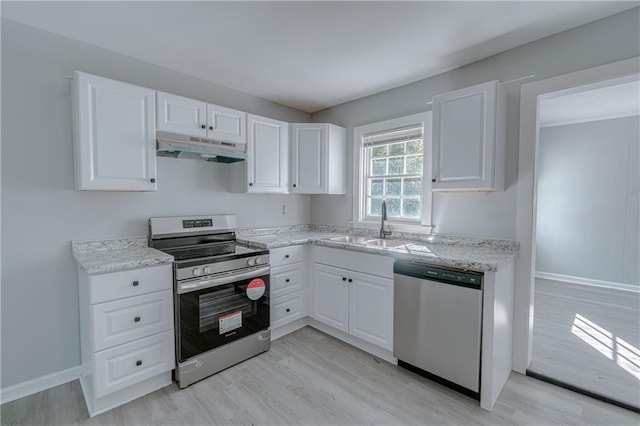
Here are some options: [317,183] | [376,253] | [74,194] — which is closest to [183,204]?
[74,194]

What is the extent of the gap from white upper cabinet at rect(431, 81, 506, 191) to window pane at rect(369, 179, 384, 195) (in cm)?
92

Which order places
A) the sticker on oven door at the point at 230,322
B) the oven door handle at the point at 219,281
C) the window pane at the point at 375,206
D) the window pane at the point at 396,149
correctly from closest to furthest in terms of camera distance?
the oven door handle at the point at 219,281, the sticker on oven door at the point at 230,322, the window pane at the point at 396,149, the window pane at the point at 375,206

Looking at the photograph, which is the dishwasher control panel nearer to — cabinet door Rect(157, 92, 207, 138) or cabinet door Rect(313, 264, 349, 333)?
cabinet door Rect(313, 264, 349, 333)

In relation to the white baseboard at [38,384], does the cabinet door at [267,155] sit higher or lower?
higher

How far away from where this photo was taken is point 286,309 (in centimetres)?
282

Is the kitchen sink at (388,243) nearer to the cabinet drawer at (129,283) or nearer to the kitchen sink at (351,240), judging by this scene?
the kitchen sink at (351,240)

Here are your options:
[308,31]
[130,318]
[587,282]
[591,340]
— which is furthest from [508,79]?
[587,282]

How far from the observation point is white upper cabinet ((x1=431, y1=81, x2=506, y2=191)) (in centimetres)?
211

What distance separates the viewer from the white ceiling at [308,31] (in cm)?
177

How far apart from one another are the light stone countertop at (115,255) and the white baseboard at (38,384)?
2.90 ft

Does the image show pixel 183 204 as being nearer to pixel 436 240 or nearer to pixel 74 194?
pixel 74 194

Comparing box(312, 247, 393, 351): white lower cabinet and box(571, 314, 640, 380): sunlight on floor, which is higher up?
box(312, 247, 393, 351): white lower cabinet

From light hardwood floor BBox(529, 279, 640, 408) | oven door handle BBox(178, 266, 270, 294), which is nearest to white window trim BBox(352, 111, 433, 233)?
oven door handle BBox(178, 266, 270, 294)

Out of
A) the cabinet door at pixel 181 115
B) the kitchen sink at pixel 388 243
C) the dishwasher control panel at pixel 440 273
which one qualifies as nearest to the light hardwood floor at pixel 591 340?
the dishwasher control panel at pixel 440 273
